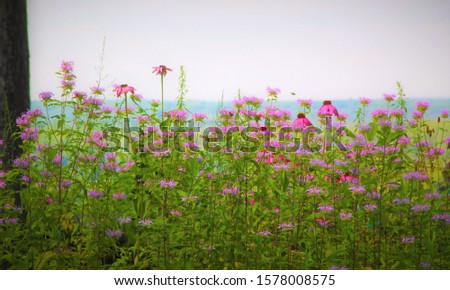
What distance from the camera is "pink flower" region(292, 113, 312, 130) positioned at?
3.53 m

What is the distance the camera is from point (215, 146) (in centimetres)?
333

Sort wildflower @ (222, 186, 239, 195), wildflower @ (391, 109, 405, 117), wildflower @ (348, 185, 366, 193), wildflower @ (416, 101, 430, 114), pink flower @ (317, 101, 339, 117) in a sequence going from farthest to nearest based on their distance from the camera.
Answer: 1. wildflower @ (416, 101, 430, 114)
2. pink flower @ (317, 101, 339, 117)
3. wildflower @ (391, 109, 405, 117)
4. wildflower @ (222, 186, 239, 195)
5. wildflower @ (348, 185, 366, 193)

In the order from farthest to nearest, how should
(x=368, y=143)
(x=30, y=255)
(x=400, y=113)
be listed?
(x=400, y=113) → (x=368, y=143) → (x=30, y=255)

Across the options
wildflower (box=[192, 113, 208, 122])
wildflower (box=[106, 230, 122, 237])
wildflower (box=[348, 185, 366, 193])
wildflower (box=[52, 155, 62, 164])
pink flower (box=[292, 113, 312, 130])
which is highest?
wildflower (box=[192, 113, 208, 122])

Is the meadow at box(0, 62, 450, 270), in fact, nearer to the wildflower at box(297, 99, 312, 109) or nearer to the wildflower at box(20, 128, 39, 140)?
the wildflower at box(20, 128, 39, 140)

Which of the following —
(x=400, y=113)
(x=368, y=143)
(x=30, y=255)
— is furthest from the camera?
(x=400, y=113)

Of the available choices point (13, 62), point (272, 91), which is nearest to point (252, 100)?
point (272, 91)

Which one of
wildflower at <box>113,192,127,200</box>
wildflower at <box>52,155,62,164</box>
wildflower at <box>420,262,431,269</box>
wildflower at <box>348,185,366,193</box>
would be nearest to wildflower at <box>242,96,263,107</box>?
wildflower at <box>348,185,366,193</box>

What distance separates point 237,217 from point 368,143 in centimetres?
106

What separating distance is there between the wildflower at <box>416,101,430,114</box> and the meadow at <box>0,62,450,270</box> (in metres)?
0.35

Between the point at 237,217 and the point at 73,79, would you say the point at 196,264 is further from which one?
the point at 73,79

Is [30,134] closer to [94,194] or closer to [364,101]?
[94,194]
